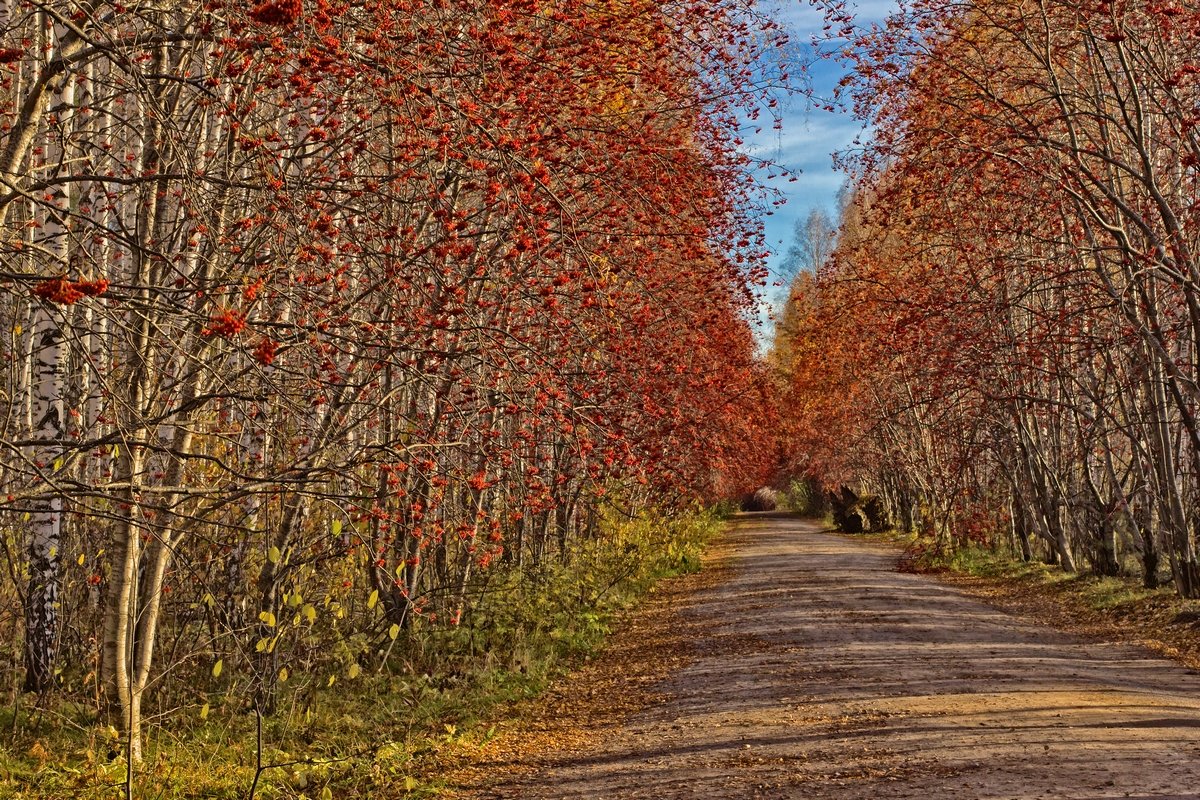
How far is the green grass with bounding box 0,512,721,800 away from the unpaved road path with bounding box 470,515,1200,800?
3.84 feet

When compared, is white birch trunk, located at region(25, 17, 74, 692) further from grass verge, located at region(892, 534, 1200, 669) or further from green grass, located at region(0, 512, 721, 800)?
grass verge, located at region(892, 534, 1200, 669)

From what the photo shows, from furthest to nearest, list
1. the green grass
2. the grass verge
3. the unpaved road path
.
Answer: the grass verge < the green grass < the unpaved road path

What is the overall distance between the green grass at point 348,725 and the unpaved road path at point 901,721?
1.17 meters

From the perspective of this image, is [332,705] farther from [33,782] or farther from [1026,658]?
[1026,658]

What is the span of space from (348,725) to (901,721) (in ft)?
14.3

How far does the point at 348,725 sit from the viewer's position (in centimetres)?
903

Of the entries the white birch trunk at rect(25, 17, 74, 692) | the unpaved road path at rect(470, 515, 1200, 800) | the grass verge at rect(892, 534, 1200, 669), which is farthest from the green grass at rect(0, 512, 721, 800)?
the grass verge at rect(892, 534, 1200, 669)

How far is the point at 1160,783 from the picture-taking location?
20.0 feet

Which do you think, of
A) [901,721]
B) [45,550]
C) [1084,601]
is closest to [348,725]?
[45,550]

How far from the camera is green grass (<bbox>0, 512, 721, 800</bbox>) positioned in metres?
7.02

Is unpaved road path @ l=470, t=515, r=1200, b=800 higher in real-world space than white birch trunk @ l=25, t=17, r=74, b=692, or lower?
lower

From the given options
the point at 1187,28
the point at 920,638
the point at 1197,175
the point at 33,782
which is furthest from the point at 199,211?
the point at 1197,175

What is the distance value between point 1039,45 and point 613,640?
8.43 meters

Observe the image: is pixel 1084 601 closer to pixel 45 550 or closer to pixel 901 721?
pixel 901 721
